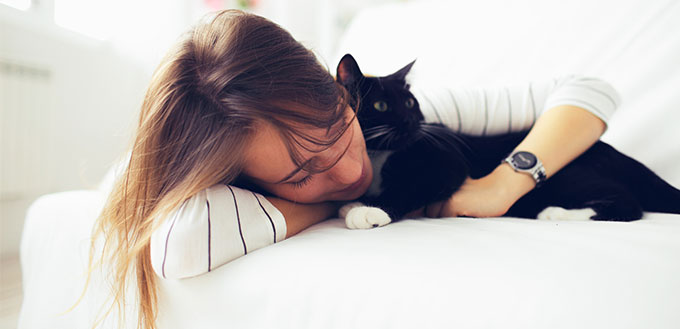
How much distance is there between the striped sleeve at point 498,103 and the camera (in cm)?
80

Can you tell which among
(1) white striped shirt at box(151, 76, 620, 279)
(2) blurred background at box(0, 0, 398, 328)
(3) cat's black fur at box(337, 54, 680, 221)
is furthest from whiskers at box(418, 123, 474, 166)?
(2) blurred background at box(0, 0, 398, 328)

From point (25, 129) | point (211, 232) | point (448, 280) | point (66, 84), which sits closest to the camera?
point (448, 280)

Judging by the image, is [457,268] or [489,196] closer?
[457,268]

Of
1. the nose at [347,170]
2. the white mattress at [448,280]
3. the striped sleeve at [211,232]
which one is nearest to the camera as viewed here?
the white mattress at [448,280]

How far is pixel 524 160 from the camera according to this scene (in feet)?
2.33

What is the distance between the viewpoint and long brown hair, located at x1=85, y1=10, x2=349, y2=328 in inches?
19.9

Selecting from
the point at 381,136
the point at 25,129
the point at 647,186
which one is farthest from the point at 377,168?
the point at 25,129

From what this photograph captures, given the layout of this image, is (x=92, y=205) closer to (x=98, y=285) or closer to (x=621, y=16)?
(x=98, y=285)

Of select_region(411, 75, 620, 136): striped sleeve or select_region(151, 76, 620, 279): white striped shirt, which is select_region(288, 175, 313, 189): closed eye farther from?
select_region(411, 75, 620, 136): striped sleeve

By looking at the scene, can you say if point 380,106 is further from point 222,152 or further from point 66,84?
point 66,84

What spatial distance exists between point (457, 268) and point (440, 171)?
338mm

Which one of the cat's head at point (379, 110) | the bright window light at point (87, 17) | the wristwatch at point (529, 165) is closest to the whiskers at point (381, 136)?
the cat's head at point (379, 110)

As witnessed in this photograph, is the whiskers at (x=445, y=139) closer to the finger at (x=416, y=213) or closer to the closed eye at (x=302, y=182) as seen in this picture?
the finger at (x=416, y=213)

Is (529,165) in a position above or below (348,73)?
below
